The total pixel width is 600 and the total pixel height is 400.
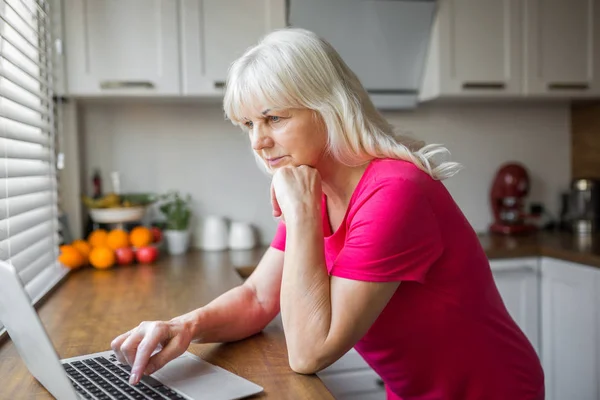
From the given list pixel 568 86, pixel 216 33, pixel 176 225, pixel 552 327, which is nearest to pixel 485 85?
pixel 568 86

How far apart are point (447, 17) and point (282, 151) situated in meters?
1.66

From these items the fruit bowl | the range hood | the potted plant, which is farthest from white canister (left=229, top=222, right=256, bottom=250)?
the range hood

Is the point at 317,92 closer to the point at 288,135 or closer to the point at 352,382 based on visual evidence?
the point at 288,135

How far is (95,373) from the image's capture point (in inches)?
38.5

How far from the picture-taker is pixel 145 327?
3.32ft

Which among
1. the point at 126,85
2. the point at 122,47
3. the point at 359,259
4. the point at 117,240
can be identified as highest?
the point at 122,47

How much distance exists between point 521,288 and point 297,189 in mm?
1606

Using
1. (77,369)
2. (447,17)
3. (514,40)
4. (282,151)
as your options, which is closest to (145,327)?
(77,369)

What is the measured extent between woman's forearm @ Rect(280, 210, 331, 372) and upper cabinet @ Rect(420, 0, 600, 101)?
5.41ft

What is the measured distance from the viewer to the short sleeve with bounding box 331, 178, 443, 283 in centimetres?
96

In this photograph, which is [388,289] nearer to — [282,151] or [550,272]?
[282,151]

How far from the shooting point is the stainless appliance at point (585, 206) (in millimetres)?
2734

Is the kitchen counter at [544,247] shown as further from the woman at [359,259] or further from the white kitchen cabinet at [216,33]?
the woman at [359,259]

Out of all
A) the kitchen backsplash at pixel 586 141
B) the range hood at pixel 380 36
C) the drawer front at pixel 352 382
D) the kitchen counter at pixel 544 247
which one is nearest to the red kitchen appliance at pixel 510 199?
the kitchen counter at pixel 544 247
